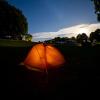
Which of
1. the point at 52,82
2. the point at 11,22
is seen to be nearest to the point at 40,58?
the point at 52,82

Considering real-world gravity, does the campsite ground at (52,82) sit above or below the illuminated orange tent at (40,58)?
below

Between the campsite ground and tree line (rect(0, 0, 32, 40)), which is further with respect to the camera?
tree line (rect(0, 0, 32, 40))

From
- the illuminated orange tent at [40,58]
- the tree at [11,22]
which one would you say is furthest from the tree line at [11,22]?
the illuminated orange tent at [40,58]

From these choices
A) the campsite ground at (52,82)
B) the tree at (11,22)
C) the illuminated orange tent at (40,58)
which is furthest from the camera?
the tree at (11,22)

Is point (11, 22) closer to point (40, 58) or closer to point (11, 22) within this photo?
point (11, 22)

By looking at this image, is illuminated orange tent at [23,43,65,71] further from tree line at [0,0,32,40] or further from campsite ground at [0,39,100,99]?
tree line at [0,0,32,40]

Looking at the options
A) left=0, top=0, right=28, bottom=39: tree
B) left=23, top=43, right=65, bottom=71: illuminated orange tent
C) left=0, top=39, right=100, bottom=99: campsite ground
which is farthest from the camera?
left=0, top=0, right=28, bottom=39: tree

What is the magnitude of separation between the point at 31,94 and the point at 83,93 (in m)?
2.27

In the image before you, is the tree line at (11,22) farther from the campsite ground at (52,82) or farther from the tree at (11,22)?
the campsite ground at (52,82)

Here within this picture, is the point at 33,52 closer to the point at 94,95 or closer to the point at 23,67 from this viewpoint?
the point at 23,67

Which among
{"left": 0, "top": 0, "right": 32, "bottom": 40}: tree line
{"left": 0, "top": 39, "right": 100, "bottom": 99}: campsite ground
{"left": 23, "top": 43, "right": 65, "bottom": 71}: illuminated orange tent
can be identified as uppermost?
{"left": 0, "top": 0, "right": 32, "bottom": 40}: tree line

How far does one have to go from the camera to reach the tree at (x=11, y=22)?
62716 mm

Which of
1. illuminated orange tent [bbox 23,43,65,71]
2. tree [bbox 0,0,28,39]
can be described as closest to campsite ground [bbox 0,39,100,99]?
illuminated orange tent [bbox 23,43,65,71]

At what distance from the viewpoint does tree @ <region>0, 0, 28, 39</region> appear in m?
62.7
